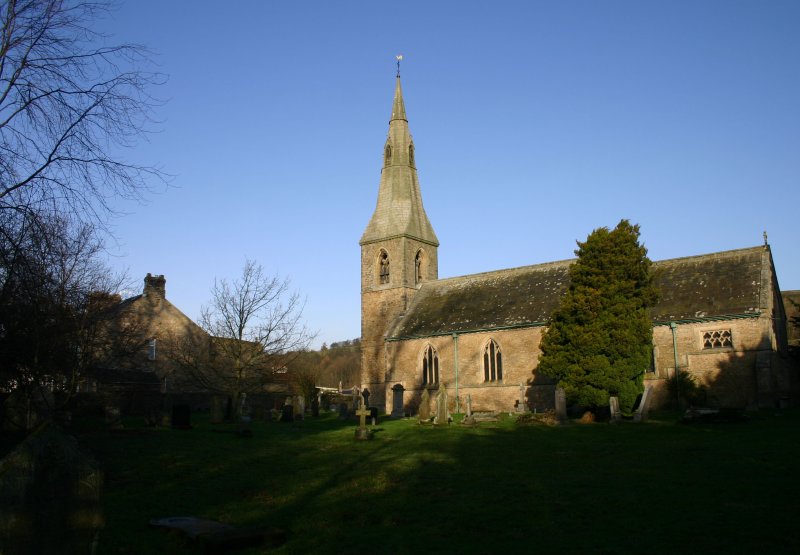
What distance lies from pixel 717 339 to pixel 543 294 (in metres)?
8.67

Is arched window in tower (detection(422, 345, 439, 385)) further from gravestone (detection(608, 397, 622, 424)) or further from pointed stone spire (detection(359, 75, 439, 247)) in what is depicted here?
gravestone (detection(608, 397, 622, 424))

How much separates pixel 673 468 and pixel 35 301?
10783 millimetres

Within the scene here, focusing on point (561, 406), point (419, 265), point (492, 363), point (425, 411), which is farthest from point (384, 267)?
point (561, 406)

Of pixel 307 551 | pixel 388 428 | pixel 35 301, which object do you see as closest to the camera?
pixel 307 551

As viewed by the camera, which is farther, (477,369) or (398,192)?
(398,192)

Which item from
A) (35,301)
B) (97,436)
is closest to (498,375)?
(97,436)

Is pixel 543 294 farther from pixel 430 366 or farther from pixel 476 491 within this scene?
pixel 476 491

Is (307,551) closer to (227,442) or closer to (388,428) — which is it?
(227,442)

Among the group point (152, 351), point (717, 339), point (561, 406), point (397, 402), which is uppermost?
point (152, 351)

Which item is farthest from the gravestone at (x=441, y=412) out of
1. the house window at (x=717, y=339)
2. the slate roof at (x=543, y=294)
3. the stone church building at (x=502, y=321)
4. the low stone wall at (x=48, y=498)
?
the low stone wall at (x=48, y=498)

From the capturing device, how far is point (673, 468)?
39.4ft

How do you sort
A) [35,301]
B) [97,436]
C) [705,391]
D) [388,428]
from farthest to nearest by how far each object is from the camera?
[705,391] < [388,428] < [97,436] < [35,301]

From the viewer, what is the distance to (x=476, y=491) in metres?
10.6

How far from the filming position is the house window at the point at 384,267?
1650 inches
